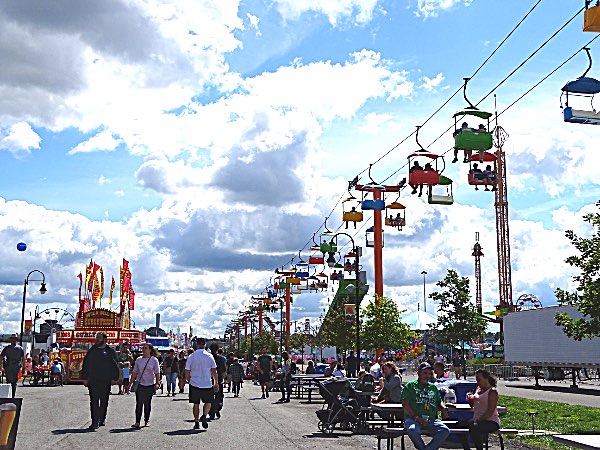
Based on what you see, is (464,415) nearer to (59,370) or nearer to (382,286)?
(59,370)

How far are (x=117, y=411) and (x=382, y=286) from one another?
104 feet

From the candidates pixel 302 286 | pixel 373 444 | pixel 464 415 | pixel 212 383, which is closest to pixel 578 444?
pixel 464 415

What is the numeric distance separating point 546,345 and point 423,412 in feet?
96.0

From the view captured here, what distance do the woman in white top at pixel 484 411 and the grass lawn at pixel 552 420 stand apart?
3.22 m

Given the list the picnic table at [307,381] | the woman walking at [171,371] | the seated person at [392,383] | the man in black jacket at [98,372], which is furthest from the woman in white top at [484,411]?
the woman walking at [171,371]

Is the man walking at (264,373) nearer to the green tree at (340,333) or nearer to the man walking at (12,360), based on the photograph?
the man walking at (12,360)

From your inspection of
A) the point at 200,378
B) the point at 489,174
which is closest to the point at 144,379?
the point at 200,378

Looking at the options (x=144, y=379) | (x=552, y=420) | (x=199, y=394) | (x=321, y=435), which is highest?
(x=144, y=379)

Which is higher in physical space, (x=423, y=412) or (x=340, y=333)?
(x=340, y=333)

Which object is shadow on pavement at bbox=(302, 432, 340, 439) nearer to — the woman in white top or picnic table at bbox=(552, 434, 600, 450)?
the woman in white top

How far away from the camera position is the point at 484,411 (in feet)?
37.7

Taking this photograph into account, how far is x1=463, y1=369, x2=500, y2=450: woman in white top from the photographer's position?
37.6ft

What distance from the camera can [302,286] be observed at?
54.3 meters

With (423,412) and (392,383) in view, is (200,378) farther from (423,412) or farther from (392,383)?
(423,412)
